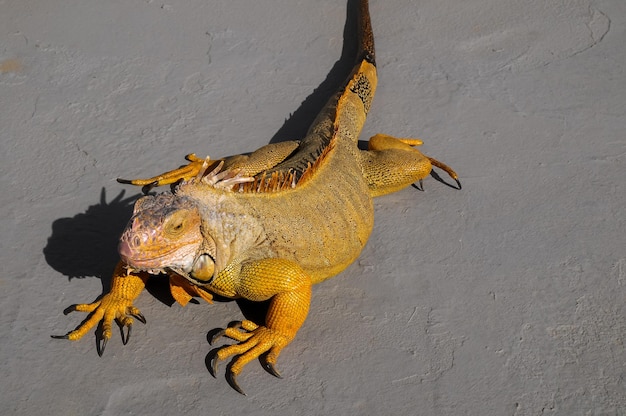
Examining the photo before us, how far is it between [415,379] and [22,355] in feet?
5.29

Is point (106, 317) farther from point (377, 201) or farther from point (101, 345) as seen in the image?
point (377, 201)

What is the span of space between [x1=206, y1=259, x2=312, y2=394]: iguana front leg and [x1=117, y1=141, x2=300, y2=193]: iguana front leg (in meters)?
0.67

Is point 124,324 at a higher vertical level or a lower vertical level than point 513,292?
higher

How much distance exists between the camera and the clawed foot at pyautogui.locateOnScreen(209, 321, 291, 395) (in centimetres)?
304

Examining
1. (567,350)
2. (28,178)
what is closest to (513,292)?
(567,350)

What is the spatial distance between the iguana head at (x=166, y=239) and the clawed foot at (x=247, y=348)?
1.10 feet

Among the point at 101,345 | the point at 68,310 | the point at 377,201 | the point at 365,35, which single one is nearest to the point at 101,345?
the point at 101,345

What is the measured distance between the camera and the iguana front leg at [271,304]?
3078mm

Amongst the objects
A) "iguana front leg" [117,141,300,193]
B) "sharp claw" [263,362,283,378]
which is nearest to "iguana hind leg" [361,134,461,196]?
"iguana front leg" [117,141,300,193]

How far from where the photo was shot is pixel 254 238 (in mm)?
3102

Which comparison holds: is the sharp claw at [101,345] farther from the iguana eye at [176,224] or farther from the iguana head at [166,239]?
the iguana eye at [176,224]

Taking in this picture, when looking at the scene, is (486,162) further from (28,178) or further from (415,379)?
(28,178)

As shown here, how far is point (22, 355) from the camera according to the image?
3088 millimetres

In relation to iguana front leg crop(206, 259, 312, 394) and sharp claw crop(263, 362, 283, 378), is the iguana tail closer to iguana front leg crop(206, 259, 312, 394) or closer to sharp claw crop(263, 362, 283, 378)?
iguana front leg crop(206, 259, 312, 394)
